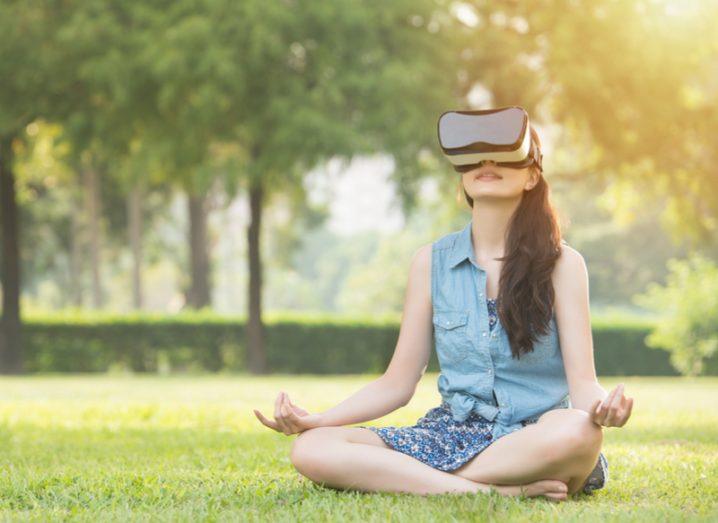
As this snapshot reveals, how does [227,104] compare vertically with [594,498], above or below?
above

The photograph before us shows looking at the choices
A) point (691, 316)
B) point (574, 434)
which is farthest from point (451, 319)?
point (691, 316)

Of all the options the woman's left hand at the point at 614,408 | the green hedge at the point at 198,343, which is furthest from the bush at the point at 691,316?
the woman's left hand at the point at 614,408

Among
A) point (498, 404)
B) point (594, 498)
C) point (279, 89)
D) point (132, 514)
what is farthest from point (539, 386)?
point (279, 89)

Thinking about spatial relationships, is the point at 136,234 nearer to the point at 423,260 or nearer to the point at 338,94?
the point at 338,94

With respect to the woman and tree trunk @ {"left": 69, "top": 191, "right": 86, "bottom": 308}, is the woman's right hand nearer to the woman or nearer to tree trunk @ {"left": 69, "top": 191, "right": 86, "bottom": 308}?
the woman

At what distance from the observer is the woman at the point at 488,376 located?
14.2ft

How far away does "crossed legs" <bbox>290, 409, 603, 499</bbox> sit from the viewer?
4172 mm

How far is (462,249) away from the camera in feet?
15.6

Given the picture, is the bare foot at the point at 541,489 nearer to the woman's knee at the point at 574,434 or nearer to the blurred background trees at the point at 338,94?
the woman's knee at the point at 574,434

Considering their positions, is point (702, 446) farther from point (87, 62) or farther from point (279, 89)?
point (87, 62)

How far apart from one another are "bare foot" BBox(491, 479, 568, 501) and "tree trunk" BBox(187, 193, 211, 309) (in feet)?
83.3

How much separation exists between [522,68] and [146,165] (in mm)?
7879

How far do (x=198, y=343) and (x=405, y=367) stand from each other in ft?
67.5

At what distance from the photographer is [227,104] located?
20.0 meters
